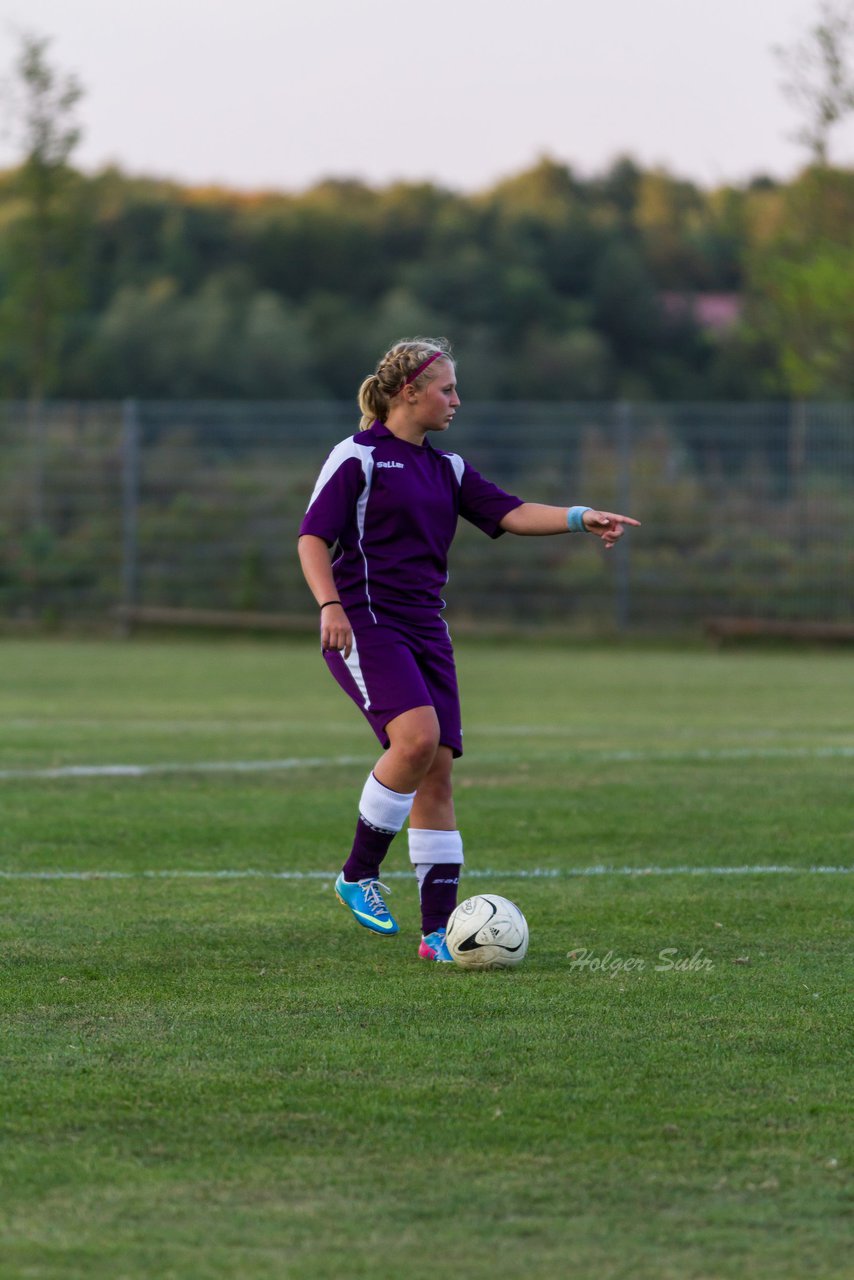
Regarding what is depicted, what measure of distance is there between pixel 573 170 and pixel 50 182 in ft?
158

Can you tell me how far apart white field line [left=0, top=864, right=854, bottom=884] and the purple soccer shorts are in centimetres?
112

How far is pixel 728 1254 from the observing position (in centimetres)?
269

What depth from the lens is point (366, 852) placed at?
524 centimetres

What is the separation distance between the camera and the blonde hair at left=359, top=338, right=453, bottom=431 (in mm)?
5223

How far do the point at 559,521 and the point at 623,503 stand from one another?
1669 cm

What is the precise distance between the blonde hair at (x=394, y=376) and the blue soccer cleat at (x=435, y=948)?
1.52 metres

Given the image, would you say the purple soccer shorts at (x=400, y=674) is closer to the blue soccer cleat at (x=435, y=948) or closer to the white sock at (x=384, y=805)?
the white sock at (x=384, y=805)

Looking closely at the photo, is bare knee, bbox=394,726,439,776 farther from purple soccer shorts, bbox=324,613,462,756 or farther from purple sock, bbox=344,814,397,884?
purple sock, bbox=344,814,397,884

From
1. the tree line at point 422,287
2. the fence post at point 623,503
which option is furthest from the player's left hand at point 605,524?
the tree line at point 422,287

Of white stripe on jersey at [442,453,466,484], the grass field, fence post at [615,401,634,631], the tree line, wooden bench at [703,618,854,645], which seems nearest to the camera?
the grass field

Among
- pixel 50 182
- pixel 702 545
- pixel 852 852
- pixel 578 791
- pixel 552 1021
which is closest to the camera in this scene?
pixel 552 1021

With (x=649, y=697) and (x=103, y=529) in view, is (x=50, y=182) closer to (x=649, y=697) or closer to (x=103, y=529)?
(x=103, y=529)

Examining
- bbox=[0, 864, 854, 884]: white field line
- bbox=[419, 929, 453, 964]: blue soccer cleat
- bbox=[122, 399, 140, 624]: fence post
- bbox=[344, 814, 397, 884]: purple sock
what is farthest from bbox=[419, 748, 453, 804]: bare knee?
bbox=[122, 399, 140, 624]: fence post

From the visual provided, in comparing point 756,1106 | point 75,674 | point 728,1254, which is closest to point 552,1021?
point 756,1106
